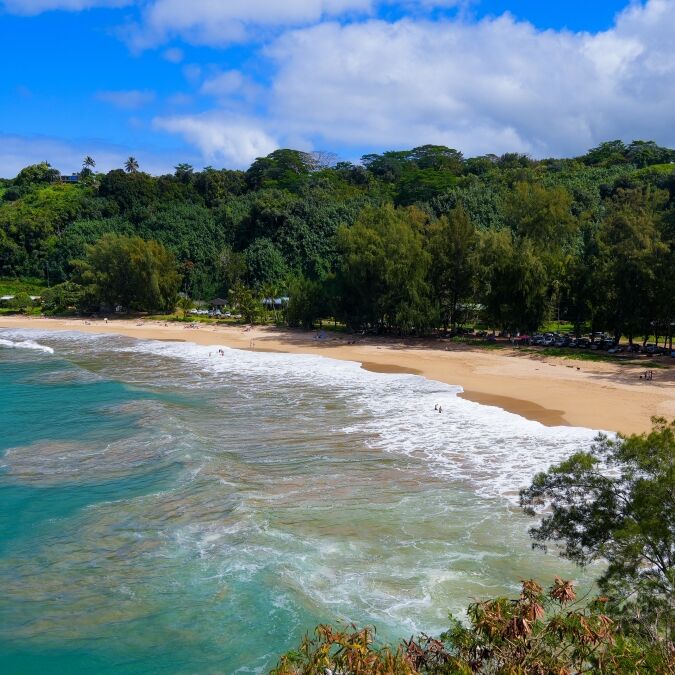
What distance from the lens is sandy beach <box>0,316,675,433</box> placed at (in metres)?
30.6

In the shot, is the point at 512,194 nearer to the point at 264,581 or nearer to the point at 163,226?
the point at 264,581

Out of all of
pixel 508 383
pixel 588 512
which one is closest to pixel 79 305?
pixel 508 383

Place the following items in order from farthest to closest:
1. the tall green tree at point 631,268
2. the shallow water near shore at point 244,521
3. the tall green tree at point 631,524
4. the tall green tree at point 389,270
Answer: the tall green tree at point 389,270 < the tall green tree at point 631,268 < the shallow water near shore at point 244,521 < the tall green tree at point 631,524

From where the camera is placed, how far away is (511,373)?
40562 mm

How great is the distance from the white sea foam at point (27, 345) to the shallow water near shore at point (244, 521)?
70.5 feet

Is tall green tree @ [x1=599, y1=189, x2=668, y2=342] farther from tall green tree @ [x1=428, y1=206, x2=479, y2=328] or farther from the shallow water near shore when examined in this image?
the shallow water near shore

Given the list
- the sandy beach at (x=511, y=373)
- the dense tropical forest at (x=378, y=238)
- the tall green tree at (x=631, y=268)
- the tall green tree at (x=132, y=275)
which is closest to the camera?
the sandy beach at (x=511, y=373)

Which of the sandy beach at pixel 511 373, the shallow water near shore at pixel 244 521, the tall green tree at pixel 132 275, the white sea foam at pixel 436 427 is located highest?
the tall green tree at pixel 132 275

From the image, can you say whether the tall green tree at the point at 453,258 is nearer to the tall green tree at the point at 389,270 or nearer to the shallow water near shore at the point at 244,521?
the tall green tree at the point at 389,270

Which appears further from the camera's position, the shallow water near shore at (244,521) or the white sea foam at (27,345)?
the white sea foam at (27,345)

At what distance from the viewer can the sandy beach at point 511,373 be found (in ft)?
100

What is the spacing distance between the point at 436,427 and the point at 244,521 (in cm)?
1242

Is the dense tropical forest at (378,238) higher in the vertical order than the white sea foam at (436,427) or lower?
higher

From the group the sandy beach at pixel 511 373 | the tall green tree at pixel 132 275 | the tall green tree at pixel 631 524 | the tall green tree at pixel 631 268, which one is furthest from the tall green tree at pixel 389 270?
the tall green tree at pixel 631 524
